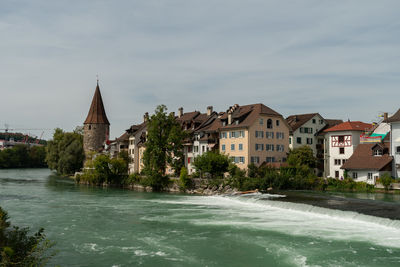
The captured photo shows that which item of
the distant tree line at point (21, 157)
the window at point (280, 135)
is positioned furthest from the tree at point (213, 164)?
the distant tree line at point (21, 157)

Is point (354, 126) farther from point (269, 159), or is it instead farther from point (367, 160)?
point (269, 159)

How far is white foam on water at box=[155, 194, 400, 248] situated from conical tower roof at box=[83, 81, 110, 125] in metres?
69.9

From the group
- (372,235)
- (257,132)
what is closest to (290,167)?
(257,132)

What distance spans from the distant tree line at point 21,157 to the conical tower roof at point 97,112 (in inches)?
2720

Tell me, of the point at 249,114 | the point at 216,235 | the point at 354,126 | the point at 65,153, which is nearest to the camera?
the point at 216,235

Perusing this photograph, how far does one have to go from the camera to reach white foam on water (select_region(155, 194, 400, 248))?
2205 cm

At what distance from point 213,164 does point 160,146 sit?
31.1ft

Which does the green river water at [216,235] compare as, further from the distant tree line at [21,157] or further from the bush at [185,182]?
the distant tree line at [21,157]

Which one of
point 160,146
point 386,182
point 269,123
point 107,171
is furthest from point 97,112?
point 386,182

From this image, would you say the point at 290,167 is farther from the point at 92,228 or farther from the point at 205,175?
the point at 92,228

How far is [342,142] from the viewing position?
60531mm

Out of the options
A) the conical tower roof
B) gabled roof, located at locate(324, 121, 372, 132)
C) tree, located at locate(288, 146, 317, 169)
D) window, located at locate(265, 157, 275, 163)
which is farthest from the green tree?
the conical tower roof

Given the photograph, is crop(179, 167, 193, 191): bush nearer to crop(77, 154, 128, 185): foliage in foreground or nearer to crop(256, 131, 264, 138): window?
crop(256, 131, 264, 138): window

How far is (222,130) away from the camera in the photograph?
2347 inches
